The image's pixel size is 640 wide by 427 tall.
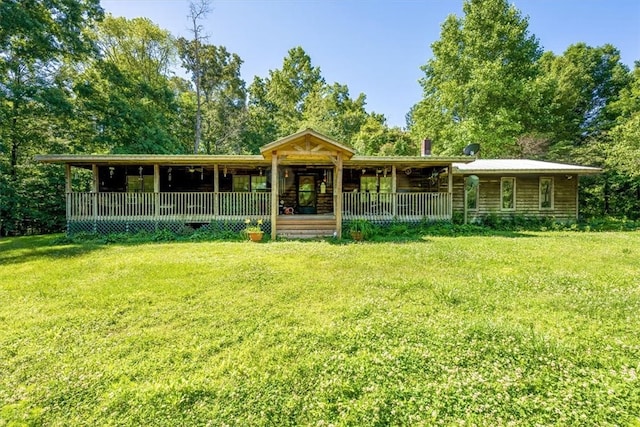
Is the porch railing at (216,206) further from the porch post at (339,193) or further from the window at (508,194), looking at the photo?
the window at (508,194)

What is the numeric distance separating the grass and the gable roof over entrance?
456 cm

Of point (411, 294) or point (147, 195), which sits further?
point (147, 195)

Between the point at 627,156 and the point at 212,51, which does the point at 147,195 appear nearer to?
the point at 212,51

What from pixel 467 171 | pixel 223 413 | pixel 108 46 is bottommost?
pixel 223 413

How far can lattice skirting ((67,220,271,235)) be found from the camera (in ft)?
36.7

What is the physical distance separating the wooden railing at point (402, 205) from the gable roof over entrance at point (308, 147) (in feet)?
7.87

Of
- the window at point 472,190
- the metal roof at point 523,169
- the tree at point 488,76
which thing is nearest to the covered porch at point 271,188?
the metal roof at point 523,169

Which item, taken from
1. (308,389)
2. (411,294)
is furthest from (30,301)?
(411,294)

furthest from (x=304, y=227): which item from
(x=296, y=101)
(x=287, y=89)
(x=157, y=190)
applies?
(x=287, y=89)

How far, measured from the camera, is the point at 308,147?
10.0m

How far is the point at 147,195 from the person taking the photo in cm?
1151

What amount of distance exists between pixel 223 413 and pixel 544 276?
610 cm

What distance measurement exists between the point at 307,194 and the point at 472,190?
792 cm

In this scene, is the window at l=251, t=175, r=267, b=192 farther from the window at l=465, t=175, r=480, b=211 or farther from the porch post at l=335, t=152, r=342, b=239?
the window at l=465, t=175, r=480, b=211
